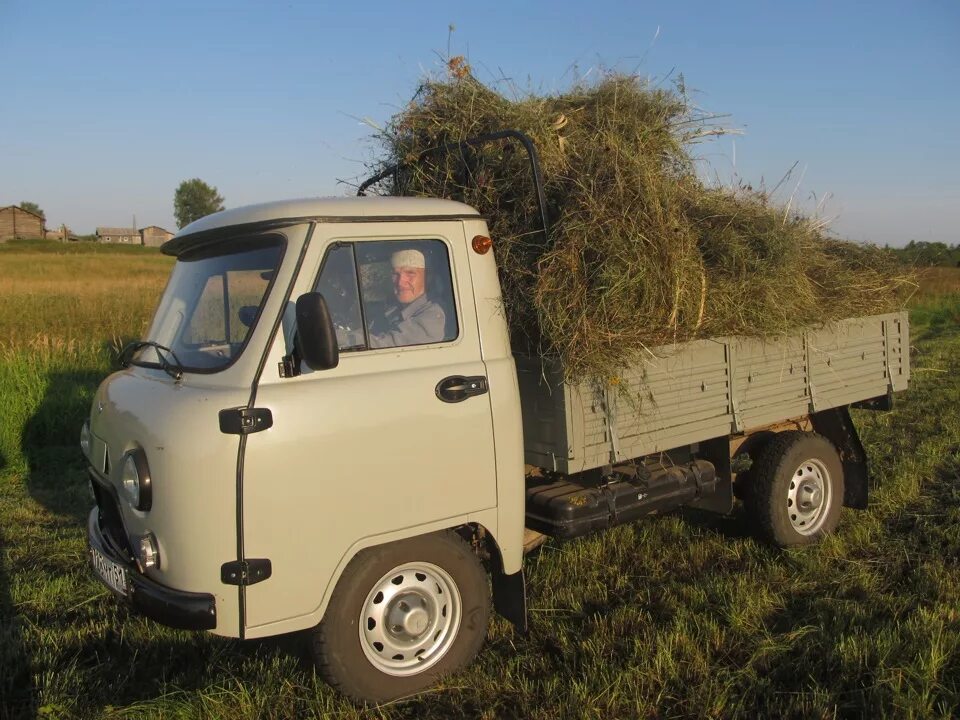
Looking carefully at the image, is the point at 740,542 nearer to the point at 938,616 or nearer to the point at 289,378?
the point at 938,616

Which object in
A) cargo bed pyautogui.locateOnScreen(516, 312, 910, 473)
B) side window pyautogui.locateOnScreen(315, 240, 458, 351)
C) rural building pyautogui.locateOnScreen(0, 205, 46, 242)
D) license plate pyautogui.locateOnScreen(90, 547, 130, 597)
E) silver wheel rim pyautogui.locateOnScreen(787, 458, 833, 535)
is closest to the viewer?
license plate pyautogui.locateOnScreen(90, 547, 130, 597)

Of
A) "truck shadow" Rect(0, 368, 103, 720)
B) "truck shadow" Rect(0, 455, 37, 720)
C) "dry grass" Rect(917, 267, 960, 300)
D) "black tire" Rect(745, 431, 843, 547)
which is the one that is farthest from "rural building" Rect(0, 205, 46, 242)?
"black tire" Rect(745, 431, 843, 547)

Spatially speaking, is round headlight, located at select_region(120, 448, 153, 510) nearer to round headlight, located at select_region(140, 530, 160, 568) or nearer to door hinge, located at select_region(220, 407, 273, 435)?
round headlight, located at select_region(140, 530, 160, 568)

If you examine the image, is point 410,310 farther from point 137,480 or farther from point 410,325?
point 137,480

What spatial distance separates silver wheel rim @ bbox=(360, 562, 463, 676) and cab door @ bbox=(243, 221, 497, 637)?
0.80ft

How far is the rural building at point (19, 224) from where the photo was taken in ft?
219

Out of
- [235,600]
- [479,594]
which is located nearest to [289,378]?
[235,600]

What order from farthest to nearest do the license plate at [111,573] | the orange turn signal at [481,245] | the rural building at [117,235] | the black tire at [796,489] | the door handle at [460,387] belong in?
1. the rural building at [117,235]
2. the black tire at [796,489]
3. the orange turn signal at [481,245]
4. the door handle at [460,387]
5. the license plate at [111,573]

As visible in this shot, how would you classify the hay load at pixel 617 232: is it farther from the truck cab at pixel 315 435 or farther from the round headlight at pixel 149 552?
the round headlight at pixel 149 552

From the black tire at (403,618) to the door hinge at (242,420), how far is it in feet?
2.47

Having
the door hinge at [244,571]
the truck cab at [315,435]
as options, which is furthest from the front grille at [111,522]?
the door hinge at [244,571]

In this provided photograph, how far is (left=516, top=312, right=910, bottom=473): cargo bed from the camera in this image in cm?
373

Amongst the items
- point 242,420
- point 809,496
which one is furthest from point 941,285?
point 242,420

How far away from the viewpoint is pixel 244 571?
2.89 m
